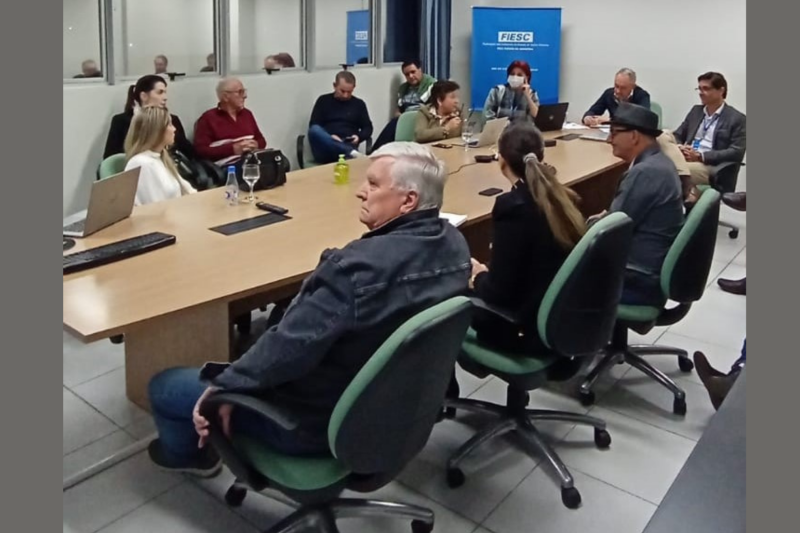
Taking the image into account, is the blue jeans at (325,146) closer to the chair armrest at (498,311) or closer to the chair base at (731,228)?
the chair base at (731,228)

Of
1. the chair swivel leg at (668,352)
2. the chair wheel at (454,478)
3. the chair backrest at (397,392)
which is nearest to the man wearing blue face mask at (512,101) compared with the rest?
the chair swivel leg at (668,352)

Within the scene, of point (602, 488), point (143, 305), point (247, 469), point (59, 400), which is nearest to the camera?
point (59, 400)

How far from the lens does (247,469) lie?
1.79 metres

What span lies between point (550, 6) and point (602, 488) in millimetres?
6345

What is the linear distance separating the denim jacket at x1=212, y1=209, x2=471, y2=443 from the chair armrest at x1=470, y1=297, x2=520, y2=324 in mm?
550

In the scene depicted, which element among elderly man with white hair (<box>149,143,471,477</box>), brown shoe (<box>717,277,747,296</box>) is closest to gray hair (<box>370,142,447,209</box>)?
elderly man with white hair (<box>149,143,471,477</box>)

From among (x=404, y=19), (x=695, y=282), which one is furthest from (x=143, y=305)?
(x=404, y=19)

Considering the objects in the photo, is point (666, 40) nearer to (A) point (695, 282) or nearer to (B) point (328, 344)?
(A) point (695, 282)

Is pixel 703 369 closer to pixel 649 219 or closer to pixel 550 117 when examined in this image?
pixel 649 219

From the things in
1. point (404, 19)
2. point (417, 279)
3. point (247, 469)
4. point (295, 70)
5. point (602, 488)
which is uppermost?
point (404, 19)

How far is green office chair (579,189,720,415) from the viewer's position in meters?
2.73

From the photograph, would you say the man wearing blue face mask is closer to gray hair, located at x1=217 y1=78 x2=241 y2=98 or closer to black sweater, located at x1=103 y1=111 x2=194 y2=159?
gray hair, located at x1=217 y1=78 x2=241 y2=98

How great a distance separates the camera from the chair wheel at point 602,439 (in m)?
2.70

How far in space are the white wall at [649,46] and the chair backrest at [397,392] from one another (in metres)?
5.81
